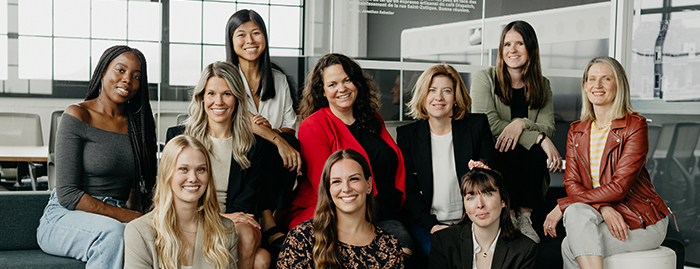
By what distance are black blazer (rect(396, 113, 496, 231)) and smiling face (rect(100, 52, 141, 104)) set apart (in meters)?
1.41

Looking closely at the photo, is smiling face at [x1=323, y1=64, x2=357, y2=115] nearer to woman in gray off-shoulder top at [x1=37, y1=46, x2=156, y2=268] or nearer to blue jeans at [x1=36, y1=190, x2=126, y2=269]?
woman in gray off-shoulder top at [x1=37, y1=46, x2=156, y2=268]

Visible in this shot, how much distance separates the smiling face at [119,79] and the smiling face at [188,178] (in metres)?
0.62

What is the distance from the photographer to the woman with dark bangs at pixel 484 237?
8.24 ft

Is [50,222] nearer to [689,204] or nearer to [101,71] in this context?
[101,71]

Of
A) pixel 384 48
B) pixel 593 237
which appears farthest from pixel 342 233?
pixel 384 48

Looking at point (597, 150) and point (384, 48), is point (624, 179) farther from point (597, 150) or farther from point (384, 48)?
point (384, 48)

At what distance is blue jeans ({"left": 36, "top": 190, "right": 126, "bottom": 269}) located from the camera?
2.42 metres

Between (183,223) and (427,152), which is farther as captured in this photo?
(427,152)

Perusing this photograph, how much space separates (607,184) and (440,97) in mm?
916

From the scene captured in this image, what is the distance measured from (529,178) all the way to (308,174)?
4.30 ft

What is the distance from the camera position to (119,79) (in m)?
2.73

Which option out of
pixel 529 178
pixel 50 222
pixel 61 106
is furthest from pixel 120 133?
pixel 529 178

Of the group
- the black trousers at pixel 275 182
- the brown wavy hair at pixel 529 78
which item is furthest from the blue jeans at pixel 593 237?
the black trousers at pixel 275 182

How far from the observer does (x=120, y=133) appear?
275cm
